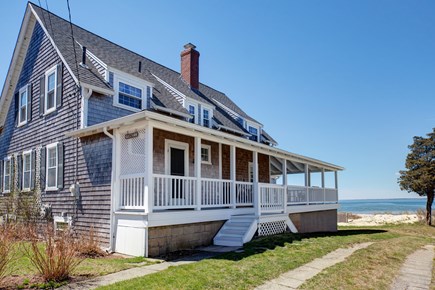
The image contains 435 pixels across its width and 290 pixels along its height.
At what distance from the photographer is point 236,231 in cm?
979

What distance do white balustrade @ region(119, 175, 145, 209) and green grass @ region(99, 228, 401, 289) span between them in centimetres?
244

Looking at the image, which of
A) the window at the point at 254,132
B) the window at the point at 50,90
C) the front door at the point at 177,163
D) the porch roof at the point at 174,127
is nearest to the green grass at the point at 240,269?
the porch roof at the point at 174,127

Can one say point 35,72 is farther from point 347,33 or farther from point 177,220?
point 347,33

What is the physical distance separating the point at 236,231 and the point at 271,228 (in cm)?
221

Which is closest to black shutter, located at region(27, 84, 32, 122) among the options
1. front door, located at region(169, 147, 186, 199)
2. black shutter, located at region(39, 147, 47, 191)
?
black shutter, located at region(39, 147, 47, 191)

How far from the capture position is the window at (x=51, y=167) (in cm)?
1139

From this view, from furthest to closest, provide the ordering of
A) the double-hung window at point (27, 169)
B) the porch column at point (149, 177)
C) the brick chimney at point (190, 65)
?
the brick chimney at point (190, 65) → the double-hung window at point (27, 169) → the porch column at point (149, 177)

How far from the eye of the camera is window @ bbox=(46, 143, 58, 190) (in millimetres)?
11391

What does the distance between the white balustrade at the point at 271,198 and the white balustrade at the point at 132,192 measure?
4.59m

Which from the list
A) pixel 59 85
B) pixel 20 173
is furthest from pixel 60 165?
pixel 20 173

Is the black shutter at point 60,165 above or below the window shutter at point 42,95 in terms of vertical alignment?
below

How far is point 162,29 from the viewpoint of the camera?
1202 cm

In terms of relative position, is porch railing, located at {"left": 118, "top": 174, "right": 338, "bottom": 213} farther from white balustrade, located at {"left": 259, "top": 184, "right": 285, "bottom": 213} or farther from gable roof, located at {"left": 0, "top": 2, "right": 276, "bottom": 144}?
gable roof, located at {"left": 0, "top": 2, "right": 276, "bottom": 144}

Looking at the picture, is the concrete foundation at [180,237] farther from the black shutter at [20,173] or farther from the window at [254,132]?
the window at [254,132]
